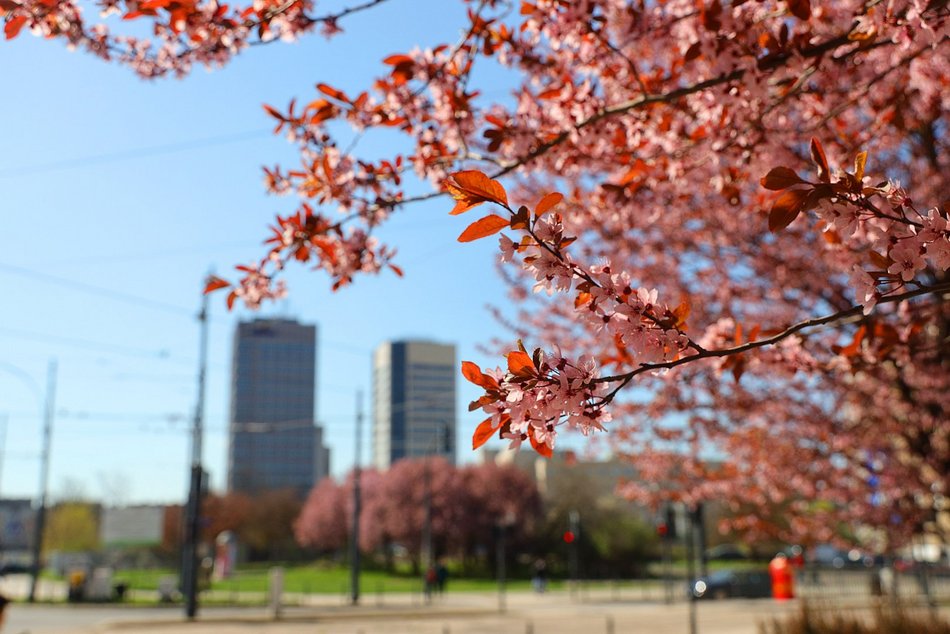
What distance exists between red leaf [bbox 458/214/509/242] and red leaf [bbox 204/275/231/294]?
2692 mm

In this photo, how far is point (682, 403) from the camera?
11031 millimetres

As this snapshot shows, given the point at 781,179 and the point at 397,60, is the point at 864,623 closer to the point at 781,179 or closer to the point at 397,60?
the point at 397,60

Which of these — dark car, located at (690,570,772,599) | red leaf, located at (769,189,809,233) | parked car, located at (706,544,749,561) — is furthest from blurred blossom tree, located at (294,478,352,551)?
red leaf, located at (769,189,809,233)

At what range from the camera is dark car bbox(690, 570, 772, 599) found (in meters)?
30.1

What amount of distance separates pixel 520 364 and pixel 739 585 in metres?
31.3

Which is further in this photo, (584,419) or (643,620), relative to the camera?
(643,620)

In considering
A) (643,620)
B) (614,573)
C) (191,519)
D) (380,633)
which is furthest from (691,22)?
A: (614,573)

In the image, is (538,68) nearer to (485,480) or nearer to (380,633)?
(380,633)

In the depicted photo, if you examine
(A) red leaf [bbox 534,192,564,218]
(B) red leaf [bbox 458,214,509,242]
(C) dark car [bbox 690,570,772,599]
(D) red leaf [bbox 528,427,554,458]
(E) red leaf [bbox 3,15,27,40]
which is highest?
(E) red leaf [bbox 3,15,27,40]

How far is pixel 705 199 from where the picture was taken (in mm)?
9625

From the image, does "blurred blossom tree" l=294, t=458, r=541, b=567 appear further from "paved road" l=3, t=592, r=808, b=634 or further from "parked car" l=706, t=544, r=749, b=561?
"parked car" l=706, t=544, r=749, b=561

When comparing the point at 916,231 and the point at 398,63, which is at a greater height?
the point at 398,63

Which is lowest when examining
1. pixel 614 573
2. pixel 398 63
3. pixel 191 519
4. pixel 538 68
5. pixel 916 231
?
pixel 614 573

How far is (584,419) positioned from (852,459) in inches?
347
